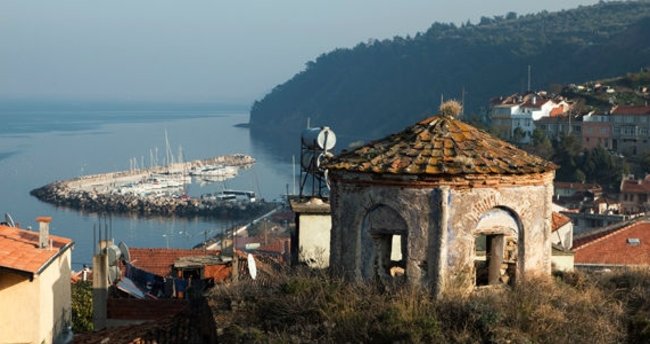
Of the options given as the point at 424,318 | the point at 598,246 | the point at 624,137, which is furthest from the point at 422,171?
the point at 624,137

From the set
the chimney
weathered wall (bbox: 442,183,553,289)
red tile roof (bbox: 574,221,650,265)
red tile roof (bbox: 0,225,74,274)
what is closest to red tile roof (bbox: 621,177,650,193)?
red tile roof (bbox: 574,221,650,265)

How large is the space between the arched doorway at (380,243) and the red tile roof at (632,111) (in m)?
92.4

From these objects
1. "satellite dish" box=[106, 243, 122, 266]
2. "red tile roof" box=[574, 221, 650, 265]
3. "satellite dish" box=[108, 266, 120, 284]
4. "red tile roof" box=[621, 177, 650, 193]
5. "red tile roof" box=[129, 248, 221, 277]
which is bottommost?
"red tile roof" box=[621, 177, 650, 193]

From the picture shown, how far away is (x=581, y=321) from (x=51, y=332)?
7601 mm

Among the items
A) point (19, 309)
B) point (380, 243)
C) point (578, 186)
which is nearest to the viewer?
point (380, 243)

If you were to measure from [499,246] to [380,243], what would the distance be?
1342 mm

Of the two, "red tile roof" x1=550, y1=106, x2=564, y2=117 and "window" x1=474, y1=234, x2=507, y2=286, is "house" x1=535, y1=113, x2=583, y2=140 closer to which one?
"red tile roof" x1=550, y1=106, x2=564, y2=117

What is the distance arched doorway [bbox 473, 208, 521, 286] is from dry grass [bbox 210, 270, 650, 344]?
403mm

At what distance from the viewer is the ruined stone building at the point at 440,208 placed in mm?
10992

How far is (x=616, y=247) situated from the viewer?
112 ft

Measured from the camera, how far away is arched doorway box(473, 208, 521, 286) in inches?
444

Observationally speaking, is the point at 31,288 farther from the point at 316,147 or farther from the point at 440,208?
the point at 440,208

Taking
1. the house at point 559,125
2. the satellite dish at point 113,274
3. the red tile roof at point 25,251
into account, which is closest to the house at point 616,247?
the satellite dish at point 113,274

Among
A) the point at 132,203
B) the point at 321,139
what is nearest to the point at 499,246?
the point at 321,139
